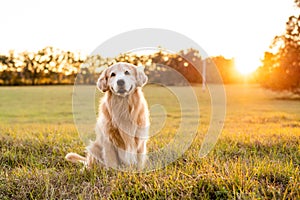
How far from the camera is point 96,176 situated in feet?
12.0

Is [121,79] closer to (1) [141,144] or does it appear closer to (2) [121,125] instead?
(2) [121,125]

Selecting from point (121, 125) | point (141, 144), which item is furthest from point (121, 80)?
point (141, 144)

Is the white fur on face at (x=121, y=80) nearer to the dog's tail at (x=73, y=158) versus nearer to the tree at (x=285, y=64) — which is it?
the dog's tail at (x=73, y=158)

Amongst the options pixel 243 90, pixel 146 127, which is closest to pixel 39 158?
pixel 146 127

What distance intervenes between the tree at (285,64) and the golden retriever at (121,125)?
23235 millimetres

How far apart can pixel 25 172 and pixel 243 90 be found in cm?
3397

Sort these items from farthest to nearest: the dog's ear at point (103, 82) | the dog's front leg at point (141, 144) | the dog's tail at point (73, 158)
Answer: the dog's tail at point (73, 158) < the dog's front leg at point (141, 144) < the dog's ear at point (103, 82)

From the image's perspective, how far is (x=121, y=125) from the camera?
4227 mm

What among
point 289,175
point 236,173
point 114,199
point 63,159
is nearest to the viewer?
point 114,199

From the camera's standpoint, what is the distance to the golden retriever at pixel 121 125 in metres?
4.08

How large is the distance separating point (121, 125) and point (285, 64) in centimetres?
2462

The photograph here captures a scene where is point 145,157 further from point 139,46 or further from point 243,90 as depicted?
point 243,90

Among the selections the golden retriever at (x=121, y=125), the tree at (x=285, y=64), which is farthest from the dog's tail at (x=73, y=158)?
the tree at (x=285, y=64)

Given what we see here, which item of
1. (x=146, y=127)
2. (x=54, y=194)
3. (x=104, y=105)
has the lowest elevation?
(x=54, y=194)
